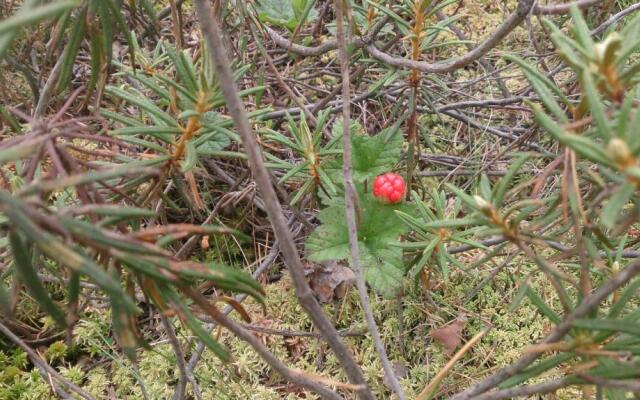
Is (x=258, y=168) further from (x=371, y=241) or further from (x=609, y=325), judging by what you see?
(x=371, y=241)

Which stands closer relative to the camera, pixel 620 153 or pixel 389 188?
pixel 620 153

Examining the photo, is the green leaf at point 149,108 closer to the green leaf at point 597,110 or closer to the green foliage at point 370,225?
the green foliage at point 370,225

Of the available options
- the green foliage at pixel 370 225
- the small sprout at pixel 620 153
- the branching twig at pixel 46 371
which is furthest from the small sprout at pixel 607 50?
the branching twig at pixel 46 371

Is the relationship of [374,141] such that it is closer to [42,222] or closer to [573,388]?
[573,388]

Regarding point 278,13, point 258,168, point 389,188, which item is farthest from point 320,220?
point 258,168

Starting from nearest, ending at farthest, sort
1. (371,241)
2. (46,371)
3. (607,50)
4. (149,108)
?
1. (607,50)
2. (149,108)
3. (46,371)
4. (371,241)

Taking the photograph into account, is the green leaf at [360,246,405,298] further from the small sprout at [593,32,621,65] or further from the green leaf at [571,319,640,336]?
the small sprout at [593,32,621,65]

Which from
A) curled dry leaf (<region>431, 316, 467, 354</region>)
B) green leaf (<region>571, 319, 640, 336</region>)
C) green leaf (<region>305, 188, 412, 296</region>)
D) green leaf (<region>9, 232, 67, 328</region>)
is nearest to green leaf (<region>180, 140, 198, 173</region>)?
green leaf (<region>9, 232, 67, 328</region>)
